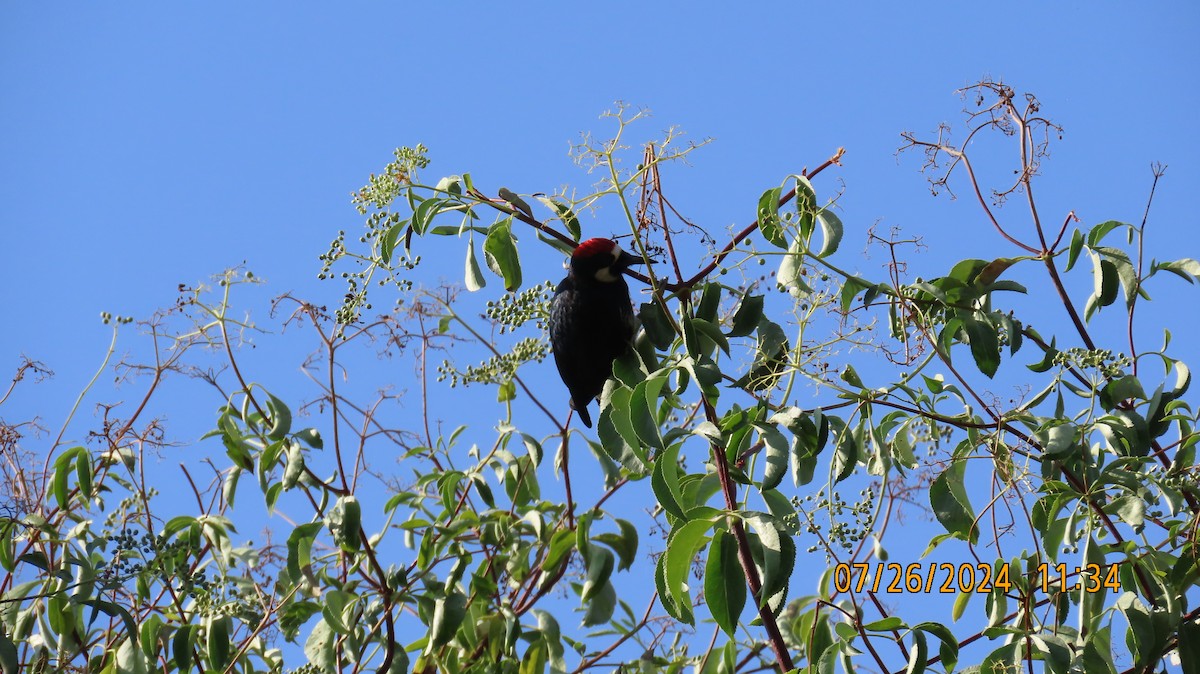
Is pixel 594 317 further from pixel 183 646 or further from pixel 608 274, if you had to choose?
pixel 183 646

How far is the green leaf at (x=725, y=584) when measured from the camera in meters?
1.70

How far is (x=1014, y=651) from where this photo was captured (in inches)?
78.1

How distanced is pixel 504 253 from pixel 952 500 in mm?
952

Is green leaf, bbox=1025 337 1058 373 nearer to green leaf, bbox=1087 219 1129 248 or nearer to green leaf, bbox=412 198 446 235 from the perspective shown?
green leaf, bbox=1087 219 1129 248

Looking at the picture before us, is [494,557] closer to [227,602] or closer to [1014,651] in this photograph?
[227,602]

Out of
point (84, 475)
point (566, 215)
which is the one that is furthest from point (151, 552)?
point (566, 215)

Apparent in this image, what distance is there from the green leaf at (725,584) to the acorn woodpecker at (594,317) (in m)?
0.85

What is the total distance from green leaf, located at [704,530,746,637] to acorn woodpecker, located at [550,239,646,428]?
85cm

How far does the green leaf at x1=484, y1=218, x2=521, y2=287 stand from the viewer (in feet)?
7.24

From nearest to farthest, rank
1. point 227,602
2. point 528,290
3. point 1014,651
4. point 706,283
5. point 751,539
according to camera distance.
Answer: point 751,539 < point 1014,651 < point 706,283 < point 528,290 < point 227,602

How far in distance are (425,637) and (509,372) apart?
2.14 feet

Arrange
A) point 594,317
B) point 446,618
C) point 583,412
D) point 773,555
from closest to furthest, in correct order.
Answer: point 773,555, point 446,618, point 594,317, point 583,412

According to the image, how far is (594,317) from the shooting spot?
257 centimetres

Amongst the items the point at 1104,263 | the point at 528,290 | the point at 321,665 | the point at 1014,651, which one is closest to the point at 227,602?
the point at 321,665
